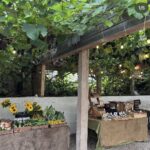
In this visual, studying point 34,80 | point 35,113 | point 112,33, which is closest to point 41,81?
point 34,80

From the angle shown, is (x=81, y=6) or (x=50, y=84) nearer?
(x=81, y=6)

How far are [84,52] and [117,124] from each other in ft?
6.70

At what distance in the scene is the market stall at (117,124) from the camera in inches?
240

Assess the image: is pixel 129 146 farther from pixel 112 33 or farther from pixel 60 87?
pixel 112 33

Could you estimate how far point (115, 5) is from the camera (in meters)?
2.62

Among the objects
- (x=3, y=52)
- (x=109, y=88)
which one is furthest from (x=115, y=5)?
(x=109, y=88)

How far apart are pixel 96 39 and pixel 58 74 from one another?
4362mm

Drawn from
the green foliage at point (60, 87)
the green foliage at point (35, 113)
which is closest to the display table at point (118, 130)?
the green foliage at point (35, 113)

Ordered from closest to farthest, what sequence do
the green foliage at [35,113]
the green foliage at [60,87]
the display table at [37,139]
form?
the display table at [37,139] < the green foliage at [35,113] < the green foliage at [60,87]

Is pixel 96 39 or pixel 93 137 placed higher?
pixel 96 39

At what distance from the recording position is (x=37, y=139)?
5.12 m

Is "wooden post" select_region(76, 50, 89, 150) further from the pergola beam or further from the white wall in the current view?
the white wall

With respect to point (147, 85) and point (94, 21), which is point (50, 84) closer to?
point (147, 85)

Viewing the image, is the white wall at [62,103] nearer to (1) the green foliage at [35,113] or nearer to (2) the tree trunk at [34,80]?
(2) the tree trunk at [34,80]
